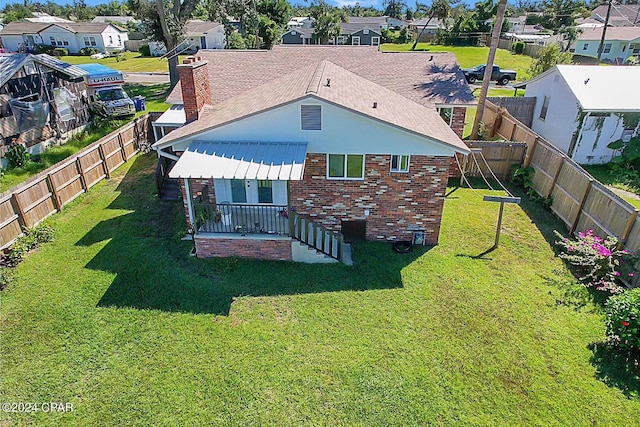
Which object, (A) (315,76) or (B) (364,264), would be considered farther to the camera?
(A) (315,76)

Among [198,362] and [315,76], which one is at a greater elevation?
[315,76]

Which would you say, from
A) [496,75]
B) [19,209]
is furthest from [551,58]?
[19,209]

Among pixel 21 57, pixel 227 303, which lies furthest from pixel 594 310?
pixel 21 57

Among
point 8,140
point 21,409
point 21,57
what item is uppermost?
point 21,57

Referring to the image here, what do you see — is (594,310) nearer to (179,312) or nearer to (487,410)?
(487,410)

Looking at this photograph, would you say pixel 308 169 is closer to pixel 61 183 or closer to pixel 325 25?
pixel 61 183

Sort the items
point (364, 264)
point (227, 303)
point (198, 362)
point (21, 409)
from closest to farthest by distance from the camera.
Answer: point (21, 409) < point (198, 362) < point (227, 303) < point (364, 264)

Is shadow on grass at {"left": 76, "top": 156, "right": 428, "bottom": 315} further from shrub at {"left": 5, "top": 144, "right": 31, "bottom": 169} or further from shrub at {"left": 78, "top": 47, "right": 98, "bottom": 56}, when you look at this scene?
shrub at {"left": 78, "top": 47, "right": 98, "bottom": 56}

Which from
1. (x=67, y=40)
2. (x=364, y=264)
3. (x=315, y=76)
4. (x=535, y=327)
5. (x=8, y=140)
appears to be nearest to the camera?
(x=535, y=327)

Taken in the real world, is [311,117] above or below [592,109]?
above
